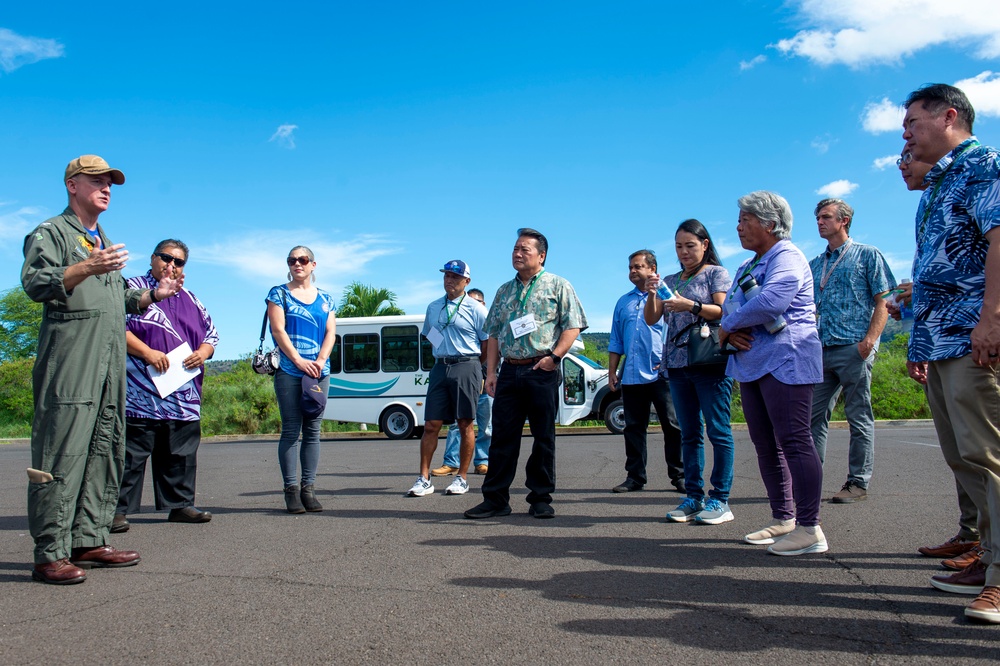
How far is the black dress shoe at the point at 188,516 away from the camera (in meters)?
5.23

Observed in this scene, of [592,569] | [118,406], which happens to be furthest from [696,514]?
[118,406]

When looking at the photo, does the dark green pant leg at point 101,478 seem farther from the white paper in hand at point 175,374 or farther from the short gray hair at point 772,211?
the short gray hair at point 772,211

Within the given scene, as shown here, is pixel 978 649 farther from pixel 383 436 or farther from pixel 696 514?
pixel 383 436

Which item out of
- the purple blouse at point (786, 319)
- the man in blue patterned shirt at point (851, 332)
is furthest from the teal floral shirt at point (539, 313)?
the man in blue patterned shirt at point (851, 332)

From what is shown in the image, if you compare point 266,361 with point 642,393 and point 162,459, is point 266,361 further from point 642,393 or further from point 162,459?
point 642,393

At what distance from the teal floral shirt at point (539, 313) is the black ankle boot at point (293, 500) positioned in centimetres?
192

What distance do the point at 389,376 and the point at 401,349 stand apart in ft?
2.37

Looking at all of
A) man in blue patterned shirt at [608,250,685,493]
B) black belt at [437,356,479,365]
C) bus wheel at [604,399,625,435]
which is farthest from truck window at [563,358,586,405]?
black belt at [437,356,479,365]

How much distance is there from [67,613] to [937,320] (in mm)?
3827

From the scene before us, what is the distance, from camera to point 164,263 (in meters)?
5.24

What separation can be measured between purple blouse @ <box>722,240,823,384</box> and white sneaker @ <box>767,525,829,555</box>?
78 cm

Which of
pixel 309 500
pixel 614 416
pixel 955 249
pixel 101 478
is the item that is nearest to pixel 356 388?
pixel 614 416

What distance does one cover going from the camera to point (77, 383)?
371 cm

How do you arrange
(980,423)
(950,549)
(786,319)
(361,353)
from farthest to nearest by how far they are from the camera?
1. (361,353)
2. (786,319)
3. (950,549)
4. (980,423)
